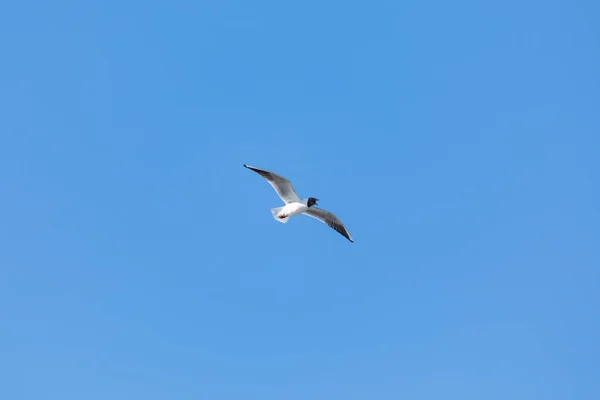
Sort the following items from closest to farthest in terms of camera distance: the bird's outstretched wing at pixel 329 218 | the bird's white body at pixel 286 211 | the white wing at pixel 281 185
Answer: the white wing at pixel 281 185 < the bird's white body at pixel 286 211 < the bird's outstretched wing at pixel 329 218

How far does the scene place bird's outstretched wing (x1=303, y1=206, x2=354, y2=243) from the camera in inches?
1503

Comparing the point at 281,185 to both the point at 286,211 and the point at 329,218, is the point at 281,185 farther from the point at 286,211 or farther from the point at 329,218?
the point at 329,218

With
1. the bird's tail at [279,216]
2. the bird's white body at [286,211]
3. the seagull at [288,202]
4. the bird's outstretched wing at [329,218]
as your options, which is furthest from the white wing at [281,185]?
the bird's outstretched wing at [329,218]

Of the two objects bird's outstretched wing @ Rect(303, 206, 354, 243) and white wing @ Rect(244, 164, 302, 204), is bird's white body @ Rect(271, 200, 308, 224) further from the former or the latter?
bird's outstretched wing @ Rect(303, 206, 354, 243)

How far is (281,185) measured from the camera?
120 feet

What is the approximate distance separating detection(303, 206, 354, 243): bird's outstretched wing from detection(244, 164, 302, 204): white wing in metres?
1.18

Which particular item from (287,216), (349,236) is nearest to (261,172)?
(287,216)

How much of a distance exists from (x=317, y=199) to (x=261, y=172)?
3091 millimetres

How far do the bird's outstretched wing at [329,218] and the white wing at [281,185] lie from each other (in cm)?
118

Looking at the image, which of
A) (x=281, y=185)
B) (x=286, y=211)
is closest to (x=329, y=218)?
(x=286, y=211)

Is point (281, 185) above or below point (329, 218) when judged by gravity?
below

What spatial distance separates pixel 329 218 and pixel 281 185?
3.33 meters

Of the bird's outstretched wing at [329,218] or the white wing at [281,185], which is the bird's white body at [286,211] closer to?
the white wing at [281,185]

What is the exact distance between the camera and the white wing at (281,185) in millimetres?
36000
